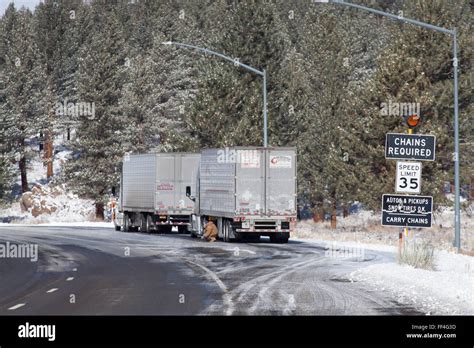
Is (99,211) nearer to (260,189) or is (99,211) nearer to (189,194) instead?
(189,194)

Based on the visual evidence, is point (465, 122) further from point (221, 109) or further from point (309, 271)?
point (309, 271)

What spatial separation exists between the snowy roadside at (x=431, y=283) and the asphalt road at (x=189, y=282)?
0.46 meters

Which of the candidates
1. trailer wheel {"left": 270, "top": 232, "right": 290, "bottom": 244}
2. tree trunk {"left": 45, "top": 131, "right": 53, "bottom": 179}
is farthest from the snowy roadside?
tree trunk {"left": 45, "top": 131, "right": 53, "bottom": 179}

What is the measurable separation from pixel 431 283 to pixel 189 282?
533 centimetres

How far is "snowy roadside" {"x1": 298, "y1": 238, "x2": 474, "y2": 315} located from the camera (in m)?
16.7

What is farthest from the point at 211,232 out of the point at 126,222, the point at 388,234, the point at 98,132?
the point at 98,132

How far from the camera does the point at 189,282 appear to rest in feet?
71.3

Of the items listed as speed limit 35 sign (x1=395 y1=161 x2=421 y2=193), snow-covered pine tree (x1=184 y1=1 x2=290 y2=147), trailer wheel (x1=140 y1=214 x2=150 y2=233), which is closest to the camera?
speed limit 35 sign (x1=395 y1=161 x2=421 y2=193)

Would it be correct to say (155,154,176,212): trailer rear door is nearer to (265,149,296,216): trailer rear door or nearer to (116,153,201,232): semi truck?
(116,153,201,232): semi truck

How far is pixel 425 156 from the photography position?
2444 cm

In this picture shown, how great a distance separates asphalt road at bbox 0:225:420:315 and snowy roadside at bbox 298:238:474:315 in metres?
0.46

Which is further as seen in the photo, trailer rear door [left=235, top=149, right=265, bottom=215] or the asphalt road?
trailer rear door [left=235, top=149, right=265, bottom=215]
